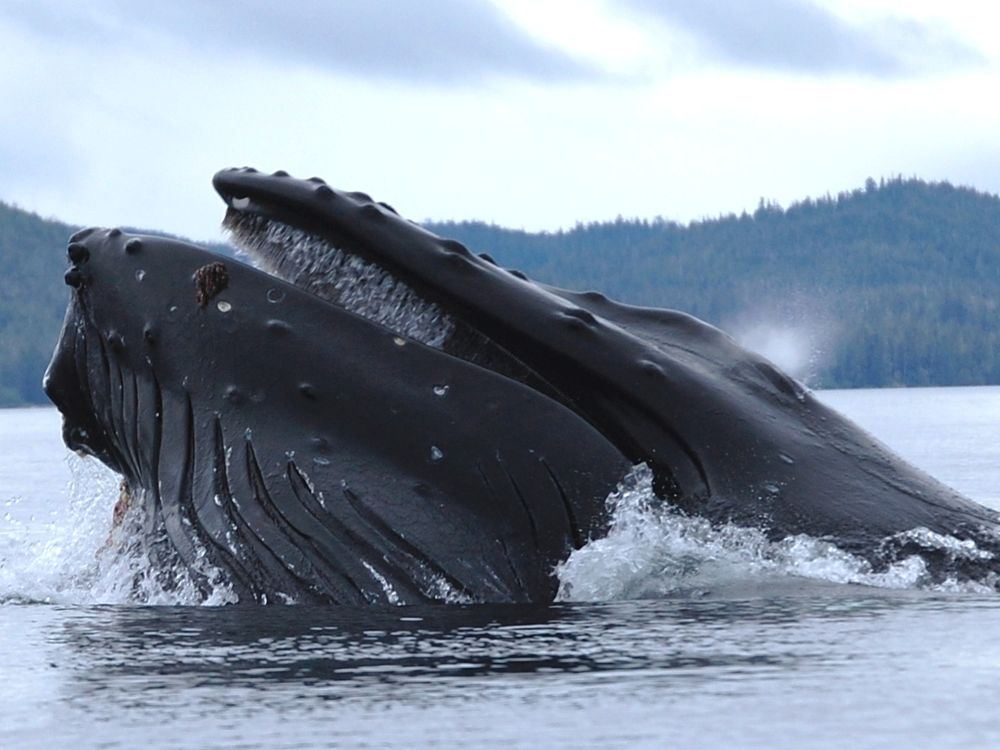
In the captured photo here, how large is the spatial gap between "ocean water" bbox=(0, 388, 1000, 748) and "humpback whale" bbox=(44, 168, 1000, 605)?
0.17 m

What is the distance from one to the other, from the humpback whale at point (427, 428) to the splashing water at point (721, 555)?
55 mm

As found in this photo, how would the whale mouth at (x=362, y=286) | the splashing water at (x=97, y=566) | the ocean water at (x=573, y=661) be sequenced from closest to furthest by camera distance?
the ocean water at (x=573, y=661) < the whale mouth at (x=362, y=286) < the splashing water at (x=97, y=566)

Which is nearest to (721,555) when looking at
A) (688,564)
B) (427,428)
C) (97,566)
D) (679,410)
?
(688,564)

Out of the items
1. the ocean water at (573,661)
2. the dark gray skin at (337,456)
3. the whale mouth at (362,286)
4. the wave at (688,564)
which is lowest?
the ocean water at (573,661)

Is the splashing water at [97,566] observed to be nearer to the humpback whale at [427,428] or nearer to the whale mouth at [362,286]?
the humpback whale at [427,428]

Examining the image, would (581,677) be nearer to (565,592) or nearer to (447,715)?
(447,715)

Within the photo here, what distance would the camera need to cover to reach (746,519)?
301 inches

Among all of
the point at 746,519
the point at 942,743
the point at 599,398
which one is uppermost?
the point at 599,398

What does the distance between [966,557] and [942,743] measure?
3101 millimetres

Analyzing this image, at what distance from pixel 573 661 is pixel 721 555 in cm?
160

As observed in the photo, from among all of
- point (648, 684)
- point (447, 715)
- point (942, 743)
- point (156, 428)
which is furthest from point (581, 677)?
point (156, 428)

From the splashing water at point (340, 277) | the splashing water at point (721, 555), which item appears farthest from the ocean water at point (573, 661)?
the splashing water at point (340, 277)

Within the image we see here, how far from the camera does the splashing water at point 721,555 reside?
7.59 meters

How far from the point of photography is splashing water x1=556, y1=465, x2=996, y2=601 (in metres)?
7.59
